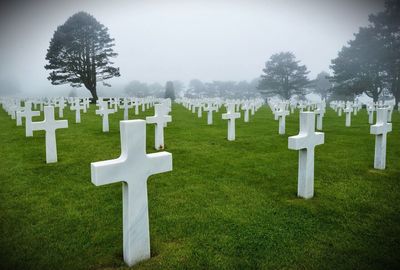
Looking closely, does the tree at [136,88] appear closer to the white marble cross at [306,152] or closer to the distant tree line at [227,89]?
the distant tree line at [227,89]

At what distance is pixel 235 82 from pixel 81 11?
73.6 m

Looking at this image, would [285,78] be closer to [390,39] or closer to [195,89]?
[390,39]

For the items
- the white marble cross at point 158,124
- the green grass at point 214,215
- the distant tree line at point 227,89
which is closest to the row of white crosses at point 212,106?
the white marble cross at point 158,124

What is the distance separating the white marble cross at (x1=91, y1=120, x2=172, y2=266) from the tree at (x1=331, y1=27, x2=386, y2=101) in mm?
38814

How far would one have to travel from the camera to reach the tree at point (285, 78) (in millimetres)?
53425

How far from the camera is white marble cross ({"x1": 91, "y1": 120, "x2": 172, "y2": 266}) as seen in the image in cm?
252

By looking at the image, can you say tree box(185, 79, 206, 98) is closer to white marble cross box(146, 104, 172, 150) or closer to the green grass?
white marble cross box(146, 104, 172, 150)

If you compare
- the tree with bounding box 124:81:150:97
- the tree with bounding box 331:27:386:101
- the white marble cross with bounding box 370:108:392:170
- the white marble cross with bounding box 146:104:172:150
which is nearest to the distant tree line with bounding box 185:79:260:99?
the tree with bounding box 124:81:150:97

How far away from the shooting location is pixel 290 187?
4980mm

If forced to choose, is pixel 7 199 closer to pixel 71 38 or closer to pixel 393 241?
pixel 393 241

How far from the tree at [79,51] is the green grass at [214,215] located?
108 ft

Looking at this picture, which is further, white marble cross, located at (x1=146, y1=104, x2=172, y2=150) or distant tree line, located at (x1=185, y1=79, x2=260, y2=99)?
distant tree line, located at (x1=185, y1=79, x2=260, y2=99)

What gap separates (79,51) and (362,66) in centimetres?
3492

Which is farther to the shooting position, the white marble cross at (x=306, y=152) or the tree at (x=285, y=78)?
the tree at (x=285, y=78)
